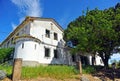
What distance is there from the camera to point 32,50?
25594 mm

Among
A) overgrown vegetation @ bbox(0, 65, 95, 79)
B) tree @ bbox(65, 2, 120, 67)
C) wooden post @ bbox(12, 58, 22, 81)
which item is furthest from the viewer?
tree @ bbox(65, 2, 120, 67)

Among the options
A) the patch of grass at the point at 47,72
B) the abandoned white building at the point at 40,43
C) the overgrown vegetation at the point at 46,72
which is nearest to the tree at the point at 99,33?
the abandoned white building at the point at 40,43

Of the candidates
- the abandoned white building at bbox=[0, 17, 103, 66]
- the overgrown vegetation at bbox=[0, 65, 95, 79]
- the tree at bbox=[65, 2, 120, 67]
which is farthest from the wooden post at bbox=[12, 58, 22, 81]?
the tree at bbox=[65, 2, 120, 67]

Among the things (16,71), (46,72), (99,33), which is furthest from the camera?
(99,33)

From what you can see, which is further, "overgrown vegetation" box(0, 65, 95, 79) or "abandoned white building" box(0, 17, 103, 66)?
"abandoned white building" box(0, 17, 103, 66)

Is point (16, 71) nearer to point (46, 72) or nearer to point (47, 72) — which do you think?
point (46, 72)

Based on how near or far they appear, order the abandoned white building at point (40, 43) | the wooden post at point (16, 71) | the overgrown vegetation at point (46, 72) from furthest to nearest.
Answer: the abandoned white building at point (40, 43) < the overgrown vegetation at point (46, 72) < the wooden post at point (16, 71)

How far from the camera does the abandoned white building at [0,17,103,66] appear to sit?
25.5 metres

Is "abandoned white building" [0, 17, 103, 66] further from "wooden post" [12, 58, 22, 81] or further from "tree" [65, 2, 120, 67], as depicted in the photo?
"wooden post" [12, 58, 22, 81]

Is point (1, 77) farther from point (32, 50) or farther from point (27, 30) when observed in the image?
point (27, 30)

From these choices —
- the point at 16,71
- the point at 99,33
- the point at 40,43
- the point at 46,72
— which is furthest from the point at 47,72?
the point at 99,33

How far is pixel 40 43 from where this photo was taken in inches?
1108

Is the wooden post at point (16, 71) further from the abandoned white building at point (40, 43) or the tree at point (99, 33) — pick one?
the tree at point (99, 33)

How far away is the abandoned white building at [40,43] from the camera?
25453mm
